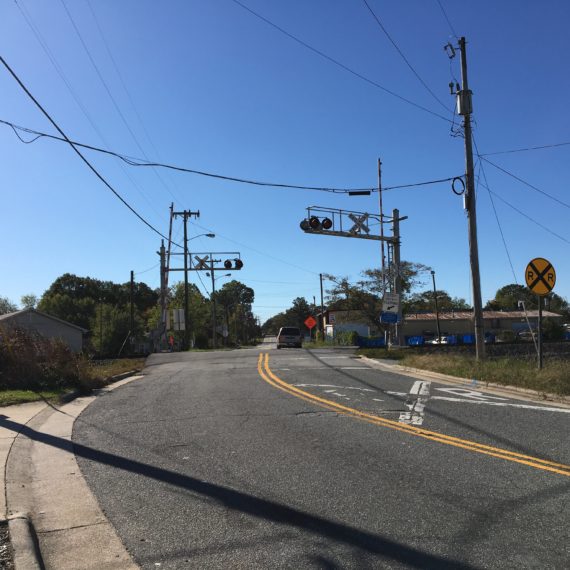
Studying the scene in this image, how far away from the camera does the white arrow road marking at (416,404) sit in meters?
9.27

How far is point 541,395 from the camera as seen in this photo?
11945 mm

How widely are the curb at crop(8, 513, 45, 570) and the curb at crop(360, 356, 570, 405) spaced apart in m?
10.3

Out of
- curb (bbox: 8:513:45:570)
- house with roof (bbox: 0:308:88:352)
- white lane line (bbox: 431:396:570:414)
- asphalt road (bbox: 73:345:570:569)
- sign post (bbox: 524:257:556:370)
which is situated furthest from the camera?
house with roof (bbox: 0:308:88:352)

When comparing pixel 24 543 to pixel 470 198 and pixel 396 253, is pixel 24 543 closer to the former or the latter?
pixel 470 198

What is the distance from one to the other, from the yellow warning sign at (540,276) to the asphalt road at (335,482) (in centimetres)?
474

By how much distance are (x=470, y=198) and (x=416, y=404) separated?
34.9ft

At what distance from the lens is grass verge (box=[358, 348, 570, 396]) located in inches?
491

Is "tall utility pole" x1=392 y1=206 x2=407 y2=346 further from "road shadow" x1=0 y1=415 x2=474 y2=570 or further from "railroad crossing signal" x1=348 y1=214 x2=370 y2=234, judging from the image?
"road shadow" x1=0 y1=415 x2=474 y2=570

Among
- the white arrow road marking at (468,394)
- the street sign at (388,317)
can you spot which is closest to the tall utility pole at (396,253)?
the street sign at (388,317)

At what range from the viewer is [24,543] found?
14.0 feet

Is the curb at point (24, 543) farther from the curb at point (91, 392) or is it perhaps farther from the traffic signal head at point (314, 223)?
the traffic signal head at point (314, 223)

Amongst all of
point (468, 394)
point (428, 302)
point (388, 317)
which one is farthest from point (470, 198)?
point (428, 302)

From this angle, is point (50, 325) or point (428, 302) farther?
point (428, 302)

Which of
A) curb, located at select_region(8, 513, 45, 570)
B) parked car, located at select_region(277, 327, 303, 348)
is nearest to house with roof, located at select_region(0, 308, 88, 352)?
parked car, located at select_region(277, 327, 303, 348)
